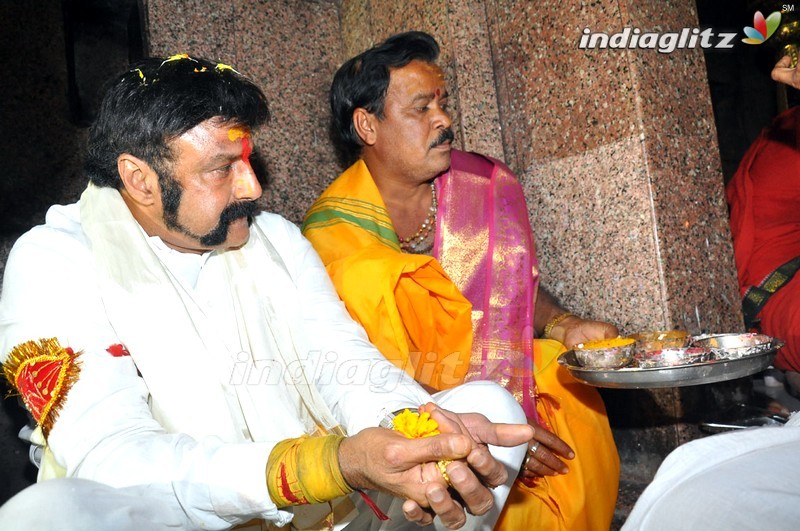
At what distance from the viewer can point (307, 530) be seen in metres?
2.15

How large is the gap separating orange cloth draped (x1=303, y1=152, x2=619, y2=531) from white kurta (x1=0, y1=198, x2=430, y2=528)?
0.29m

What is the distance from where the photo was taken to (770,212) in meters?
3.85

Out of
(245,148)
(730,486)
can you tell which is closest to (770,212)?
(245,148)

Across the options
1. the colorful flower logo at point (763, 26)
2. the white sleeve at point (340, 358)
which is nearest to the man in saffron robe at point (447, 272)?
the white sleeve at point (340, 358)

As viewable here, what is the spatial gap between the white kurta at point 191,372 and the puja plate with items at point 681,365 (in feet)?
2.16

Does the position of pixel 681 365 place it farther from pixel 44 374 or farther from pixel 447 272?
pixel 44 374

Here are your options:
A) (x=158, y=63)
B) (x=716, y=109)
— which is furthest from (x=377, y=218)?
(x=716, y=109)

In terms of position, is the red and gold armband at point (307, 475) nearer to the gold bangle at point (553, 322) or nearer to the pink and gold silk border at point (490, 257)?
the pink and gold silk border at point (490, 257)

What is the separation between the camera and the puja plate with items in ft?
7.61

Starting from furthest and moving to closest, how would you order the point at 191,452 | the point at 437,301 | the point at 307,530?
the point at 437,301, the point at 307,530, the point at 191,452

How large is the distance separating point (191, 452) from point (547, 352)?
183 centimetres

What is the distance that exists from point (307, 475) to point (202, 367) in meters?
0.63

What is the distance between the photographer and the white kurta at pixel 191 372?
1.73 meters

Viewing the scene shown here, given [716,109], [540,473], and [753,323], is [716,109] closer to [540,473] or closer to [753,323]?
[753,323]
